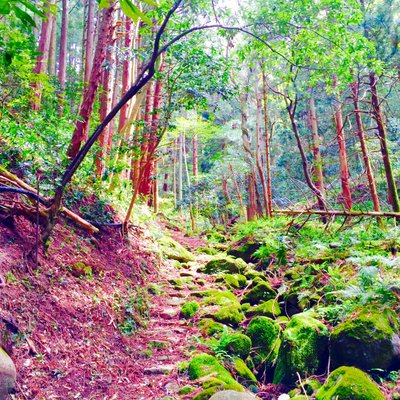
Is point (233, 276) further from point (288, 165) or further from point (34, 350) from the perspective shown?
point (288, 165)

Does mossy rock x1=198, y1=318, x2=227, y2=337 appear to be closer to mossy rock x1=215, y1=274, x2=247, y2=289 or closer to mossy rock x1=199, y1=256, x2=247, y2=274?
mossy rock x1=215, y1=274, x2=247, y2=289

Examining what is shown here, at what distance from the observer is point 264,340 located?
470cm

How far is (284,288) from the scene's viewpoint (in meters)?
6.11

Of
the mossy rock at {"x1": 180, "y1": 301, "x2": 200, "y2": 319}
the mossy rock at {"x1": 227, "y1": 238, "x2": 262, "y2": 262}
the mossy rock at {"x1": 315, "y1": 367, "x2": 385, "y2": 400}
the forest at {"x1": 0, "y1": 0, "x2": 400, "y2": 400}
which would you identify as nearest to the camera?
the mossy rock at {"x1": 315, "y1": 367, "x2": 385, "y2": 400}

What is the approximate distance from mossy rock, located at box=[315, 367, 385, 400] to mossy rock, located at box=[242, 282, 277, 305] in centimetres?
267

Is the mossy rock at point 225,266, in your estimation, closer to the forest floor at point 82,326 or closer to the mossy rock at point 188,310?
the forest floor at point 82,326

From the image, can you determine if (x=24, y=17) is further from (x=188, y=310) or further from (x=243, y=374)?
(x=188, y=310)

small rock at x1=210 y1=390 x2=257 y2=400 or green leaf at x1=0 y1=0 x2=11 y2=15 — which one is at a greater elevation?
green leaf at x1=0 y1=0 x2=11 y2=15

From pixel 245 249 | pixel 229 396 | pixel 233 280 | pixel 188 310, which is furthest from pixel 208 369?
pixel 245 249

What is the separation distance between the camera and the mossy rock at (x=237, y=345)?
14.8ft

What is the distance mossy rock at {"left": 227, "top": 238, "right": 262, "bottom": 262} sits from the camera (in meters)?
9.55

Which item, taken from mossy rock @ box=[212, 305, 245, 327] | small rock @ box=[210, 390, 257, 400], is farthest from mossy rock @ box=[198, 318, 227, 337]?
small rock @ box=[210, 390, 257, 400]

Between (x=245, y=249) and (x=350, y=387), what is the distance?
21.7ft

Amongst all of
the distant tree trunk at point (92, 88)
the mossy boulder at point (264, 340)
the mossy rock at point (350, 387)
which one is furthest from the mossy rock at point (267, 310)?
the distant tree trunk at point (92, 88)
